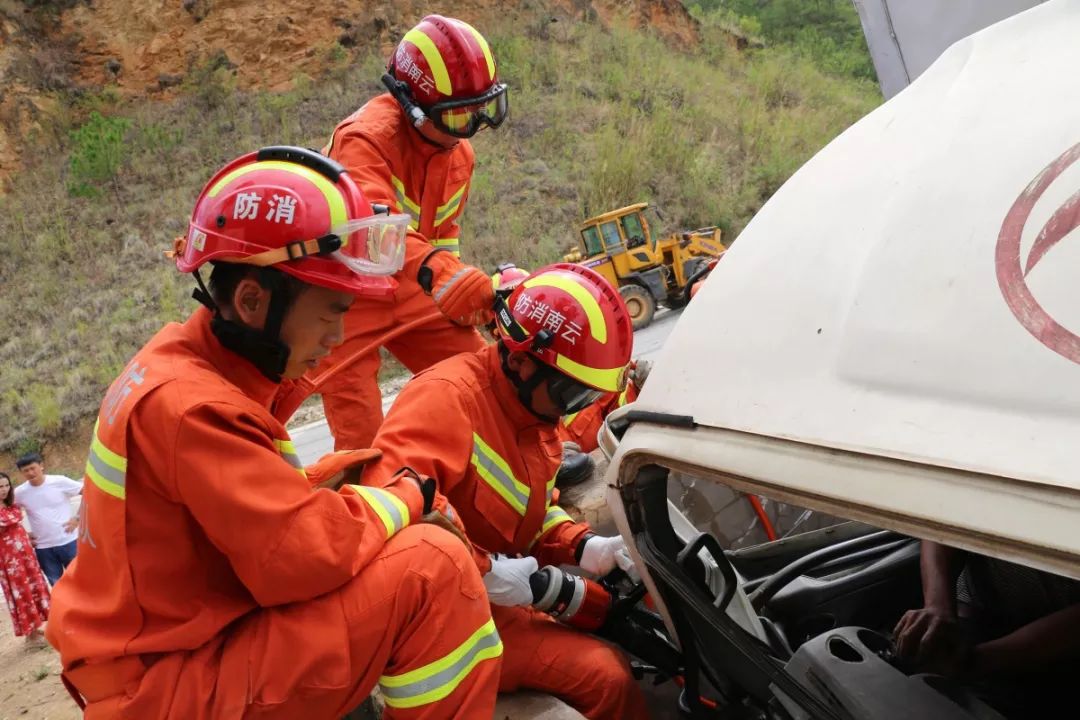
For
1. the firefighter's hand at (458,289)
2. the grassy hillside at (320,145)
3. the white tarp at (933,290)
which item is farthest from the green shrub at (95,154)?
the white tarp at (933,290)

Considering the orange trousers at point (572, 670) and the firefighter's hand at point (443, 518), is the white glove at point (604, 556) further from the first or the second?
the firefighter's hand at point (443, 518)

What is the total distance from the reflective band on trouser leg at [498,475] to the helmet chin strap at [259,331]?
87 cm

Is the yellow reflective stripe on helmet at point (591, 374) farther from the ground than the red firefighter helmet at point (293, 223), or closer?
closer

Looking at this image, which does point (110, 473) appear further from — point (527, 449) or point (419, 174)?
point (419, 174)

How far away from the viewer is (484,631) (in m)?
2.06

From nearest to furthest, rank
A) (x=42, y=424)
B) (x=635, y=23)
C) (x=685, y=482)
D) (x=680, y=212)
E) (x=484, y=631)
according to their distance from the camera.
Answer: (x=484, y=631)
(x=685, y=482)
(x=42, y=424)
(x=680, y=212)
(x=635, y=23)

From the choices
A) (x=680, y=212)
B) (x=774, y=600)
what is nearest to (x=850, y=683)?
(x=774, y=600)

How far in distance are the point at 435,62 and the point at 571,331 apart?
1.40 m

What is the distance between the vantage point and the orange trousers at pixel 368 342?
3631 millimetres

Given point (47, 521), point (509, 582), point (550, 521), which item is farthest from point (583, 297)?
point (47, 521)

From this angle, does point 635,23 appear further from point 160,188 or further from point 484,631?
point 484,631

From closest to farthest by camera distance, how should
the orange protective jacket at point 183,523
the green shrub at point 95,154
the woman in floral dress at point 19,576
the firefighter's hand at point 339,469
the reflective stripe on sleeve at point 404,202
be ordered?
the orange protective jacket at point 183,523
the firefighter's hand at point 339,469
the reflective stripe on sleeve at point 404,202
the woman in floral dress at point 19,576
the green shrub at point 95,154

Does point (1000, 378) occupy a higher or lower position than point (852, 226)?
lower

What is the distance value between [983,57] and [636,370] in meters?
2.80
